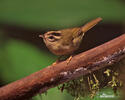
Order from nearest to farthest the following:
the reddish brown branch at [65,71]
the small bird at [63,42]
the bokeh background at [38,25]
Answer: the reddish brown branch at [65,71], the small bird at [63,42], the bokeh background at [38,25]

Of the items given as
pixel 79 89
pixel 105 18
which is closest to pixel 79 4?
pixel 105 18

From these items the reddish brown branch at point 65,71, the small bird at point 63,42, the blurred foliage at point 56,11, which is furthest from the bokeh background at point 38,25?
the reddish brown branch at point 65,71

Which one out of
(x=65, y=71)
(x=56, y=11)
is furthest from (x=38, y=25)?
(x=65, y=71)

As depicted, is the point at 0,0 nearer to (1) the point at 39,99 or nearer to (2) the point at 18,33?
(2) the point at 18,33

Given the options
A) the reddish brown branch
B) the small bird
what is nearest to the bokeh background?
the small bird

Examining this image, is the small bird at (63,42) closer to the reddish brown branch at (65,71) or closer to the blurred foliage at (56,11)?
the reddish brown branch at (65,71)
